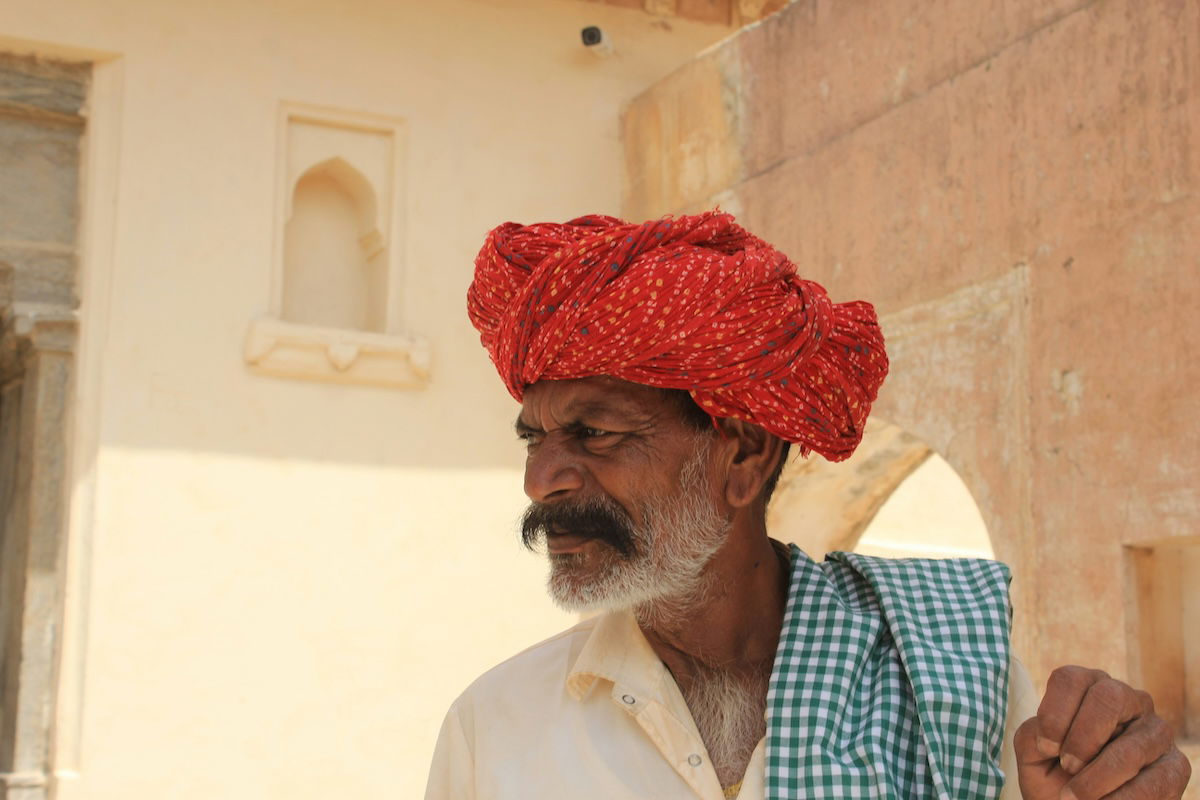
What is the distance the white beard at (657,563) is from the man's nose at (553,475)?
0.06 m

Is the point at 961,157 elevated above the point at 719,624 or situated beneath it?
elevated above

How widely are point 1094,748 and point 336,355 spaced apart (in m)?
4.16

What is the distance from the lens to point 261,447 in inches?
207

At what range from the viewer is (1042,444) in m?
3.84

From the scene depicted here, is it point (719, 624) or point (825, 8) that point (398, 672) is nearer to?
point (825, 8)

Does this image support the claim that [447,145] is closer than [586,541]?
No

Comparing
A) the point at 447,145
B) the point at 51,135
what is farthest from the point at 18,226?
the point at 447,145

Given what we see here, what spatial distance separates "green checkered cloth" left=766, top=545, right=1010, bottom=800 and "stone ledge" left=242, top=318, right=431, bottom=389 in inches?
142

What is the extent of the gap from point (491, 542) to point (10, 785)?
6.16 ft

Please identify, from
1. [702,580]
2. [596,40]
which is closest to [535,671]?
[702,580]

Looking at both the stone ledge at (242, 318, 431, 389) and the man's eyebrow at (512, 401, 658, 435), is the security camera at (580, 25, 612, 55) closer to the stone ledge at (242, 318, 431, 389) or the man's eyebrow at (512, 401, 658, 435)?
the stone ledge at (242, 318, 431, 389)

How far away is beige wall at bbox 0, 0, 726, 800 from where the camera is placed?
4.99 metres

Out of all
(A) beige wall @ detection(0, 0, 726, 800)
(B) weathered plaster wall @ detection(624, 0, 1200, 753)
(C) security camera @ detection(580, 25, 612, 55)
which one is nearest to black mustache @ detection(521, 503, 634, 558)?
(B) weathered plaster wall @ detection(624, 0, 1200, 753)

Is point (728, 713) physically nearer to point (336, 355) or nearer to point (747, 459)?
point (747, 459)
